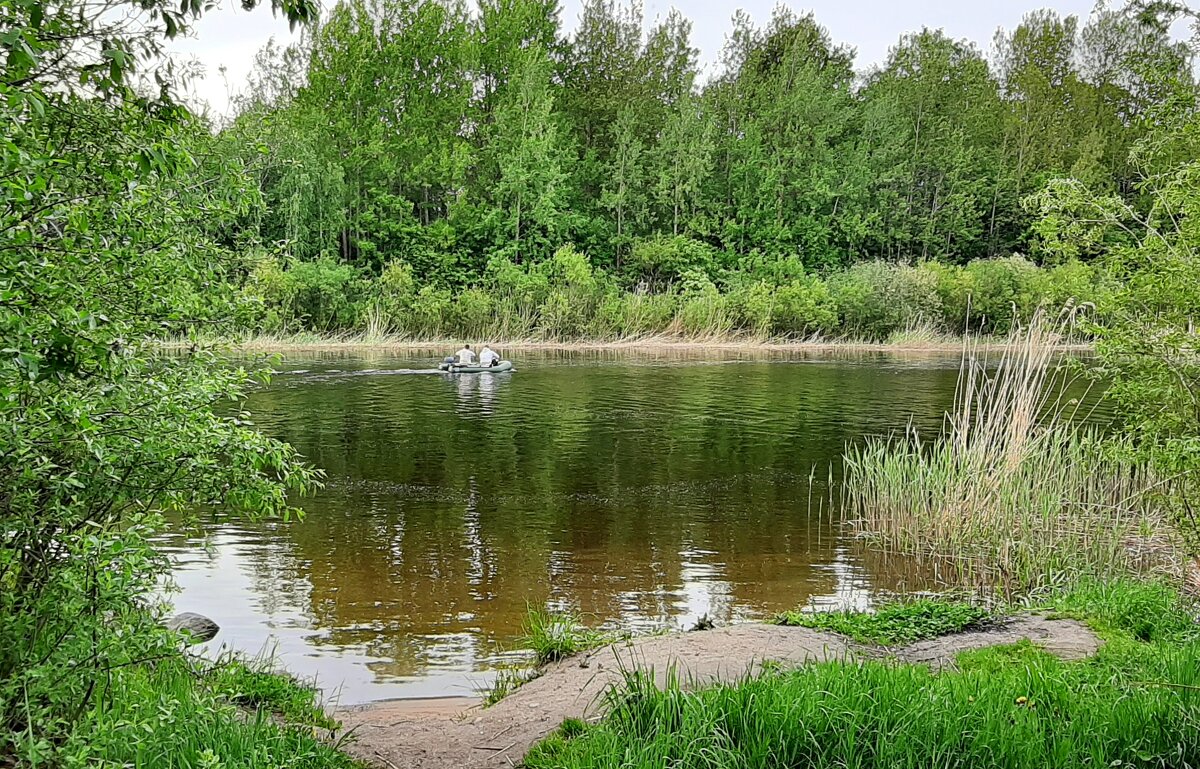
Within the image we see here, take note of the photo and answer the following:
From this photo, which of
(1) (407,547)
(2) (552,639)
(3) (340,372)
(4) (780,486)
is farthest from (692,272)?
(2) (552,639)

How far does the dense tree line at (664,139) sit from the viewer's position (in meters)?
50.8

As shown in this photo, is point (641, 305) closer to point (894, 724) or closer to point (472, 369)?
point (472, 369)

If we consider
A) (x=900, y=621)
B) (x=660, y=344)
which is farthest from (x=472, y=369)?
(x=900, y=621)

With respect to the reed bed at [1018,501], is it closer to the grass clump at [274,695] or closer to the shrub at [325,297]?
the grass clump at [274,695]

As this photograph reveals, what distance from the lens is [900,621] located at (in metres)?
6.78

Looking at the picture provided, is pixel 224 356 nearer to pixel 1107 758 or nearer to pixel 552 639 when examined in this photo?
pixel 552 639

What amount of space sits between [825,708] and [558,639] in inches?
112

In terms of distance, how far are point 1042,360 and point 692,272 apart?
43.4 m

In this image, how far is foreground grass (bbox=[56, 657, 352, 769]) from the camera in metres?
3.39

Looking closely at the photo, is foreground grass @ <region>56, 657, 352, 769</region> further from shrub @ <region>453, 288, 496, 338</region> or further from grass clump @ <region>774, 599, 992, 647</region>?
shrub @ <region>453, 288, 496, 338</region>

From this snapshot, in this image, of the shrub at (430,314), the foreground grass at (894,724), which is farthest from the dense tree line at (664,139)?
the foreground grass at (894,724)

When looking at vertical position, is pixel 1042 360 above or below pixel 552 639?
above

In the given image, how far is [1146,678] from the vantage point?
4.73 metres

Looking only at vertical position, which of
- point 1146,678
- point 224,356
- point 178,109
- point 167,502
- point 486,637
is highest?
point 178,109
